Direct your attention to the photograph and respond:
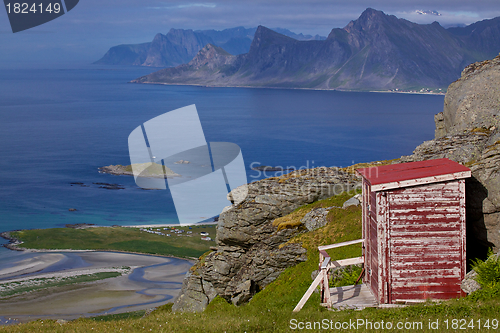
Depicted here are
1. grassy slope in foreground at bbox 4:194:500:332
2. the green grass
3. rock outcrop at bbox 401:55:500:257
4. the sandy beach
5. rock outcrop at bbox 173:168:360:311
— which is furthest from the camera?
the green grass

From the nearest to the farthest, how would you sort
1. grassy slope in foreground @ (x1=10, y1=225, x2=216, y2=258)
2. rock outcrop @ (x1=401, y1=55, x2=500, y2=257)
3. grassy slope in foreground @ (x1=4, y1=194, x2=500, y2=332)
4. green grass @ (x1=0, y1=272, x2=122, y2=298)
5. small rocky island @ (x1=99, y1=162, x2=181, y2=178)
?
grassy slope in foreground @ (x1=4, y1=194, x2=500, y2=332) → rock outcrop @ (x1=401, y1=55, x2=500, y2=257) → green grass @ (x1=0, y1=272, x2=122, y2=298) → grassy slope in foreground @ (x1=10, y1=225, x2=216, y2=258) → small rocky island @ (x1=99, y1=162, x2=181, y2=178)

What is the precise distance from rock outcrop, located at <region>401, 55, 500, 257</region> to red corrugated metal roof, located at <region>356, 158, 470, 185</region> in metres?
2.03

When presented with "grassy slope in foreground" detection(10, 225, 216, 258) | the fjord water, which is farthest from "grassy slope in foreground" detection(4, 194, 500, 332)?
the fjord water

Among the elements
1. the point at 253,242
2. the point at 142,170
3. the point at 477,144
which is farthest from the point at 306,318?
the point at 142,170

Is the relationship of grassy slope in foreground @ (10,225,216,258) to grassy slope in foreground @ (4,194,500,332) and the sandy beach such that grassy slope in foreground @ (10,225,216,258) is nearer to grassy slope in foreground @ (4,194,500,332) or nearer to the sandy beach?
the sandy beach

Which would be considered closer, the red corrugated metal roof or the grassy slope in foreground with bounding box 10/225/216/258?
the red corrugated metal roof

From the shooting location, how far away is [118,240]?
244ft

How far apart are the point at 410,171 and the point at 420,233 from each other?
1.83 meters

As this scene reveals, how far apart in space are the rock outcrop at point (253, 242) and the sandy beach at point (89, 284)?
80.7 feet

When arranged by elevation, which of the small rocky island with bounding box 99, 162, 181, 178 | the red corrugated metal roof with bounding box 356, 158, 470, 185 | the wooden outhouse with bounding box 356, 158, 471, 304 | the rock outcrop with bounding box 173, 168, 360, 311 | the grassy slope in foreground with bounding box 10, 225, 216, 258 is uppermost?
the red corrugated metal roof with bounding box 356, 158, 470, 185

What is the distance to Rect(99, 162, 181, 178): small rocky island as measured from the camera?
124 metres

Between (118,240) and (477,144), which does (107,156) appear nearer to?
(118,240)

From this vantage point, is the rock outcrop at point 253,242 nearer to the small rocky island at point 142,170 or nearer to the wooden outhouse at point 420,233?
the wooden outhouse at point 420,233

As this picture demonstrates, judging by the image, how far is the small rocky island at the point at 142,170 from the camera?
124 meters
